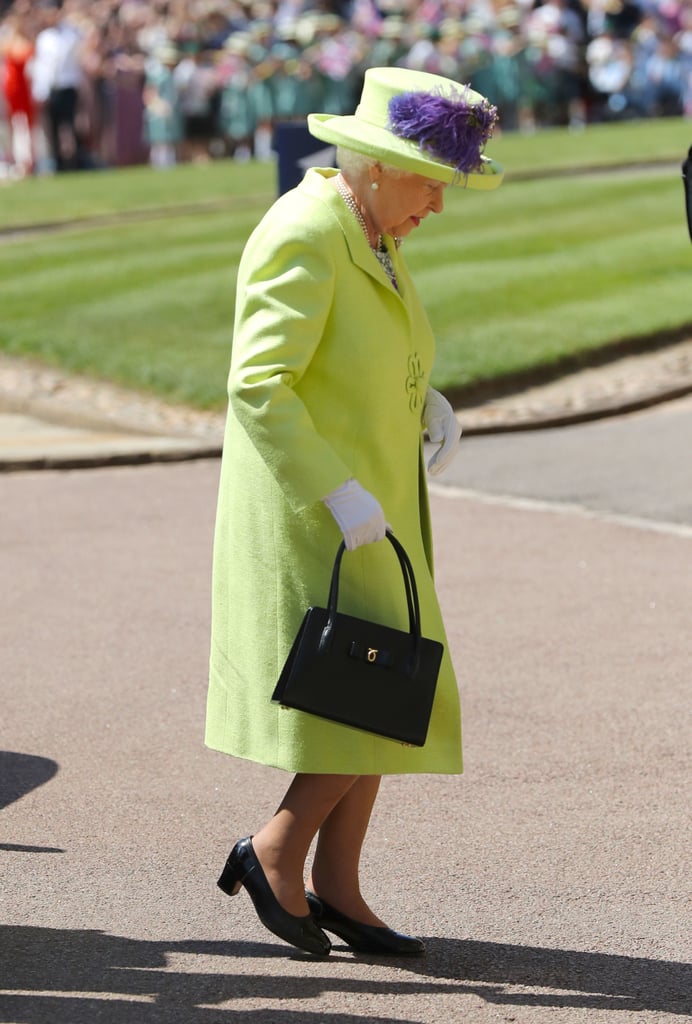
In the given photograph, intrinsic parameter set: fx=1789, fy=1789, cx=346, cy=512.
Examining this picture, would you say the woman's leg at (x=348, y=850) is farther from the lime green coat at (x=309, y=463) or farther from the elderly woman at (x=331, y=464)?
the lime green coat at (x=309, y=463)

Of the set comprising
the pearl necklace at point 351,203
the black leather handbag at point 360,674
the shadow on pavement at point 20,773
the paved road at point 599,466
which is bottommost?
the paved road at point 599,466

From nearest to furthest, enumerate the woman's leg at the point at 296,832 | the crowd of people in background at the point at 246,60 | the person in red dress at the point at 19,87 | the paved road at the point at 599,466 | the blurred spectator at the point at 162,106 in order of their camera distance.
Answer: the woman's leg at the point at 296,832 → the paved road at the point at 599,466 → the person in red dress at the point at 19,87 → the crowd of people in background at the point at 246,60 → the blurred spectator at the point at 162,106

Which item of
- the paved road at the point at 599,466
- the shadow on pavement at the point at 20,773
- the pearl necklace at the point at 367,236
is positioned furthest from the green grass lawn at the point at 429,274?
the pearl necklace at the point at 367,236

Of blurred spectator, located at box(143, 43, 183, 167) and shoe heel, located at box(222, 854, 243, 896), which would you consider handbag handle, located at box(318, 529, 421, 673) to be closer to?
shoe heel, located at box(222, 854, 243, 896)

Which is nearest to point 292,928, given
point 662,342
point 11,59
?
point 662,342

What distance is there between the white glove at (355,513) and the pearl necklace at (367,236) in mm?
534

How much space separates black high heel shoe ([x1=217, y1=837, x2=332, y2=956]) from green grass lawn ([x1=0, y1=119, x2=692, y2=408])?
298 inches

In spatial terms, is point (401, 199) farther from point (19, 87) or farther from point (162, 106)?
point (162, 106)

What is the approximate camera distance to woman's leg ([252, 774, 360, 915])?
12.7 ft

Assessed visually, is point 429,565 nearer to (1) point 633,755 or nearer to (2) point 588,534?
(1) point 633,755

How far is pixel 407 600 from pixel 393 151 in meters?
0.94

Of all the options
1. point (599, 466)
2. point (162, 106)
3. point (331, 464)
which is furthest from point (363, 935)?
point (162, 106)

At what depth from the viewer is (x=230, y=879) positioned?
13.1 ft

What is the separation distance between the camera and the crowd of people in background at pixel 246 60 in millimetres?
25359
